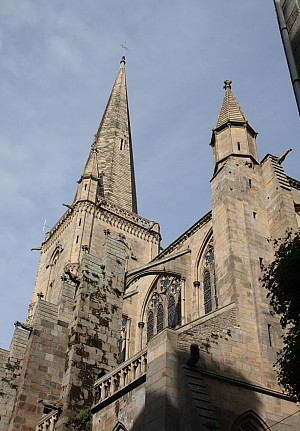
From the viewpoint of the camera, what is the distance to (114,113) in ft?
127

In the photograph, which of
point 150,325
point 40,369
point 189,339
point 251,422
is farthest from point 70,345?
point 150,325

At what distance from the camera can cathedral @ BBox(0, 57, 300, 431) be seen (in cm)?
1022

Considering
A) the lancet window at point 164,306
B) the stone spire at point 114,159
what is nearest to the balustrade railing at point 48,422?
the lancet window at point 164,306

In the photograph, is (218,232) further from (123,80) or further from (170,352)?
(123,80)

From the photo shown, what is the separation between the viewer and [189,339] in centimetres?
1087

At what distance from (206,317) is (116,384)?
2.36 meters

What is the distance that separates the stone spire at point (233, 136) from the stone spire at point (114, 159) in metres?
12.6

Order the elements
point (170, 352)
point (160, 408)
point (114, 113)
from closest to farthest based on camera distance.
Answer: point (160, 408)
point (170, 352)
point (114, 113)

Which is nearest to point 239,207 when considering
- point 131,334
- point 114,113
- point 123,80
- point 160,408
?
point 160,408

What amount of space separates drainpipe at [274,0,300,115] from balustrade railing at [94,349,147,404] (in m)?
7.65

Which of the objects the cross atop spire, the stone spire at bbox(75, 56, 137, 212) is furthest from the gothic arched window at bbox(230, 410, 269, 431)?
the stone spire at bbox(75, 56, 137, 212)

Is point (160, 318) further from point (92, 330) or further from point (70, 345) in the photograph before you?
point (70, 345)

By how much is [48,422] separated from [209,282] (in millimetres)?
8616

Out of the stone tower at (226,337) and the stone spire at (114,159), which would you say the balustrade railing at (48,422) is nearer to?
the stone tower at (226,337)
